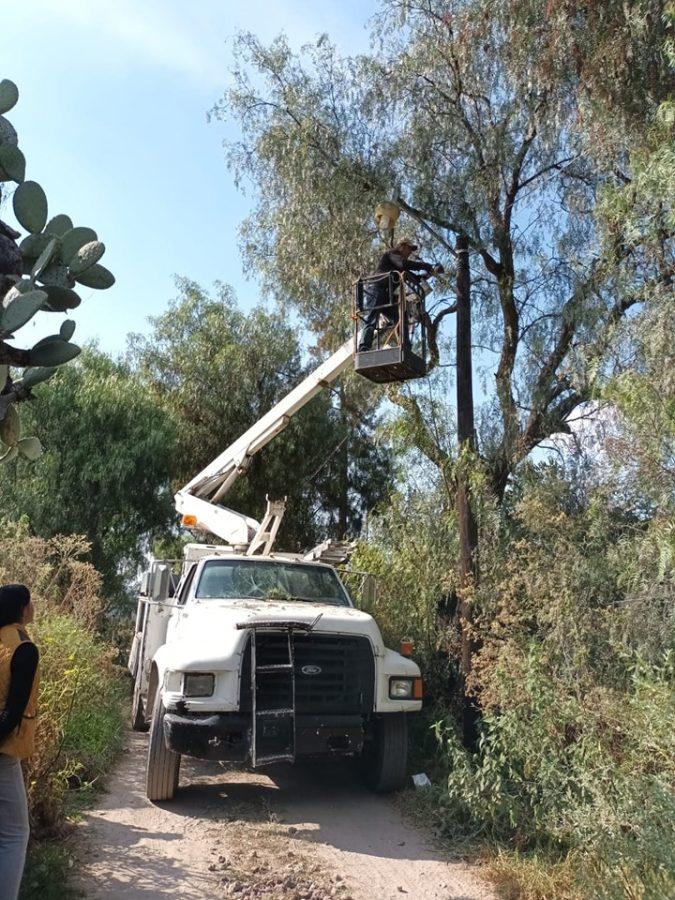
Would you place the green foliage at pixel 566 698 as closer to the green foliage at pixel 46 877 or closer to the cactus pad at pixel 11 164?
the green foliage at pixel 46 877

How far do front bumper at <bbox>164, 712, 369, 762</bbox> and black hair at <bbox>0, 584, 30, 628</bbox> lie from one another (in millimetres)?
2719

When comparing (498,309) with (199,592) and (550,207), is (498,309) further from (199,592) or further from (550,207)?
(199,592)

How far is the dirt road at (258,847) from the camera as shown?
5.15 m

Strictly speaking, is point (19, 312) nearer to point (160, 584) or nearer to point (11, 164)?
point (11, 164)

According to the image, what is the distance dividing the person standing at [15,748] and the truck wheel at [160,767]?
2.96m

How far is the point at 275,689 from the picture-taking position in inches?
263

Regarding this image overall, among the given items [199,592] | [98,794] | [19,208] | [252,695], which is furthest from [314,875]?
[19,208]

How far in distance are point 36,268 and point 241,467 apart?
8.09 metres

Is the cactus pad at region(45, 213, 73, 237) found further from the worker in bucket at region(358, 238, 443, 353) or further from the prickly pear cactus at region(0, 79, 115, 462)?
the worker in bucket at region(358, 238, 443, 353)

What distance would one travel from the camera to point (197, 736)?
6.43m

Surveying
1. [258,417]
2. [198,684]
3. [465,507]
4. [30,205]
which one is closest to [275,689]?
[198,684]

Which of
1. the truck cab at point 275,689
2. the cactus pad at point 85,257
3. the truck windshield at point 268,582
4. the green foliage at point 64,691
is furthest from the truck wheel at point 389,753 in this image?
the cactus pad at point 85,257

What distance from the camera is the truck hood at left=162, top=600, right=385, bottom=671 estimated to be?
657 centimetres

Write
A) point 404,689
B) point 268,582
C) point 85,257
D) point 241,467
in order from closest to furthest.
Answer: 1. point 85,257
2. point 404,689
3. point 268,582
4. point 241,467
